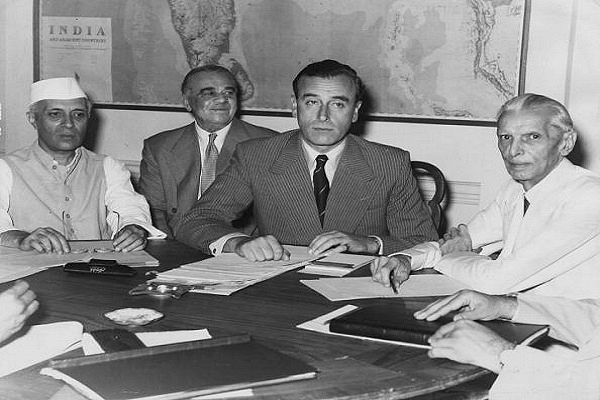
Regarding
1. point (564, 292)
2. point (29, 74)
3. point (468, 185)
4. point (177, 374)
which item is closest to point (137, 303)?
point (177, 374)

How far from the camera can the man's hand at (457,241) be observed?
9.13ft

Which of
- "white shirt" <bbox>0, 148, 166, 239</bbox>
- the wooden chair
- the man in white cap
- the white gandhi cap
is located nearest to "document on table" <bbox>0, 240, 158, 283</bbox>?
"white shirt" <bbox>0, 148, 166, 239</bbox>

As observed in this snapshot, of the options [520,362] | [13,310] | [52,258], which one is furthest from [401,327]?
[52,258]

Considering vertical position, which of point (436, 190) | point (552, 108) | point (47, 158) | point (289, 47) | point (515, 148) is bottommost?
point (436, 190)

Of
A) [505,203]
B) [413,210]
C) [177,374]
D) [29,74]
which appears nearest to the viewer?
[177,374]

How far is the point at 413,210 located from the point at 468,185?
3.93 feet

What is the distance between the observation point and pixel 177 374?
4.62 ft

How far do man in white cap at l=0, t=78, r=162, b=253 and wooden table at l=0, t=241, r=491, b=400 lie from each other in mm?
1080

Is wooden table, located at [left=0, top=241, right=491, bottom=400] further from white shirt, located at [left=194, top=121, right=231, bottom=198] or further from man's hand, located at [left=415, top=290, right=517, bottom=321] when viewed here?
white shirt, located at [left=194, top=121, right=231, bottom=198]

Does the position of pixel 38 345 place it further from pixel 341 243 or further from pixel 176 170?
pixel 176 170

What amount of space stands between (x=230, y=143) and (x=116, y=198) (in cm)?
97

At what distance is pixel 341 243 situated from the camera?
2.76 m

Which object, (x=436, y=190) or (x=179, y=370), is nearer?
(x=179, y=370)

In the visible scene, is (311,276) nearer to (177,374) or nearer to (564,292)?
(564,292)
